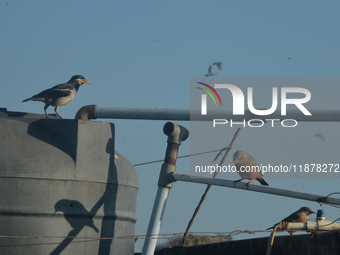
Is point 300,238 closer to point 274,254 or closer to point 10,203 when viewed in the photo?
point 274,254

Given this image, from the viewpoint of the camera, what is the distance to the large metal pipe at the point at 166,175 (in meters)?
8.12

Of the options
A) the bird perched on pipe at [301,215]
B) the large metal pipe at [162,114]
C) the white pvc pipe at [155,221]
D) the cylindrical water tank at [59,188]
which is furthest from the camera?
the large metal pipe at [162,114]

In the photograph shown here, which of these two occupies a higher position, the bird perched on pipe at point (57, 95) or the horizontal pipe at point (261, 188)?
the bird perched on pipe at point (57, 95)

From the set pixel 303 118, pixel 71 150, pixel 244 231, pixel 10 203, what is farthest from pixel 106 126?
pixel 303 118

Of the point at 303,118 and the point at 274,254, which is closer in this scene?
the point at 274,254

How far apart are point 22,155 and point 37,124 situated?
0.65m

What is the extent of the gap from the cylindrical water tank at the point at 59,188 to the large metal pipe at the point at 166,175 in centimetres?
58

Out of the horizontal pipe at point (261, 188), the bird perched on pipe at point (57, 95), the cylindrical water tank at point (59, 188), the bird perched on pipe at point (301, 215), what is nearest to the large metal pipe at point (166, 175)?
the horizontal pipe at point (261, 188)

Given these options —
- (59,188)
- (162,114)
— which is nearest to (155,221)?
(59,188)

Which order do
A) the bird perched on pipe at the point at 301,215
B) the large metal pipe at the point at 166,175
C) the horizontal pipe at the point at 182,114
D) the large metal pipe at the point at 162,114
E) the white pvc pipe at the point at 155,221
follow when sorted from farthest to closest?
the large metal pipe at the point at 162,114 → the horizontal pipe at the point at 182,114 → the large metal pipe at the point at 166,175 → the white pvc pipe at the point at 155,221 → the bird perched on pipe at the point at 301,215

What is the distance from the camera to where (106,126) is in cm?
808

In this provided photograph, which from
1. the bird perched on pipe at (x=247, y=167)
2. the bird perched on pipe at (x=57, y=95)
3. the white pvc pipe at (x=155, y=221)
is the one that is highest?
the bird perched on pipe at (x=57, y=95)

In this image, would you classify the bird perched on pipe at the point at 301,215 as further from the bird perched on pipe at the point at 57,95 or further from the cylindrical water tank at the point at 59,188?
the bird perched on pipe at the point at 57,95

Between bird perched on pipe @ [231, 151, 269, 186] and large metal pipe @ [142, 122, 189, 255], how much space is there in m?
1.21
